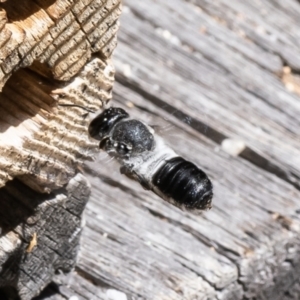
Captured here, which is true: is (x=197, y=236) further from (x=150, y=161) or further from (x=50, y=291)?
(x=50, y=291)

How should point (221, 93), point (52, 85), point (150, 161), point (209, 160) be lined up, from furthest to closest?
1. point (221, 93)
2. point (209, 160)
3. point (150, 161)
4. point (52, 85)

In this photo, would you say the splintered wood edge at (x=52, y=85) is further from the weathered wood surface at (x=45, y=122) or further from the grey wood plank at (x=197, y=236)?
the grey wood plank at (x=197, y=236)

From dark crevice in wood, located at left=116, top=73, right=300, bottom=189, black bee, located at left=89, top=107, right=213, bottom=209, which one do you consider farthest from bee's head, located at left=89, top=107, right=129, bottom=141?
dark crevice in wood, located at left=116, top=73, right=300, bottom=189

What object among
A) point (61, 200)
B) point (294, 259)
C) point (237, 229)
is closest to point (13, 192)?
point (61, 200)

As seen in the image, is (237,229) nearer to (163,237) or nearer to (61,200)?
(163,237)

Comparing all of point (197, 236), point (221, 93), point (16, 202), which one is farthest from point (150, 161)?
point (221, 93)

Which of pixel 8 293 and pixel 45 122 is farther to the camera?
pixel 8 293
